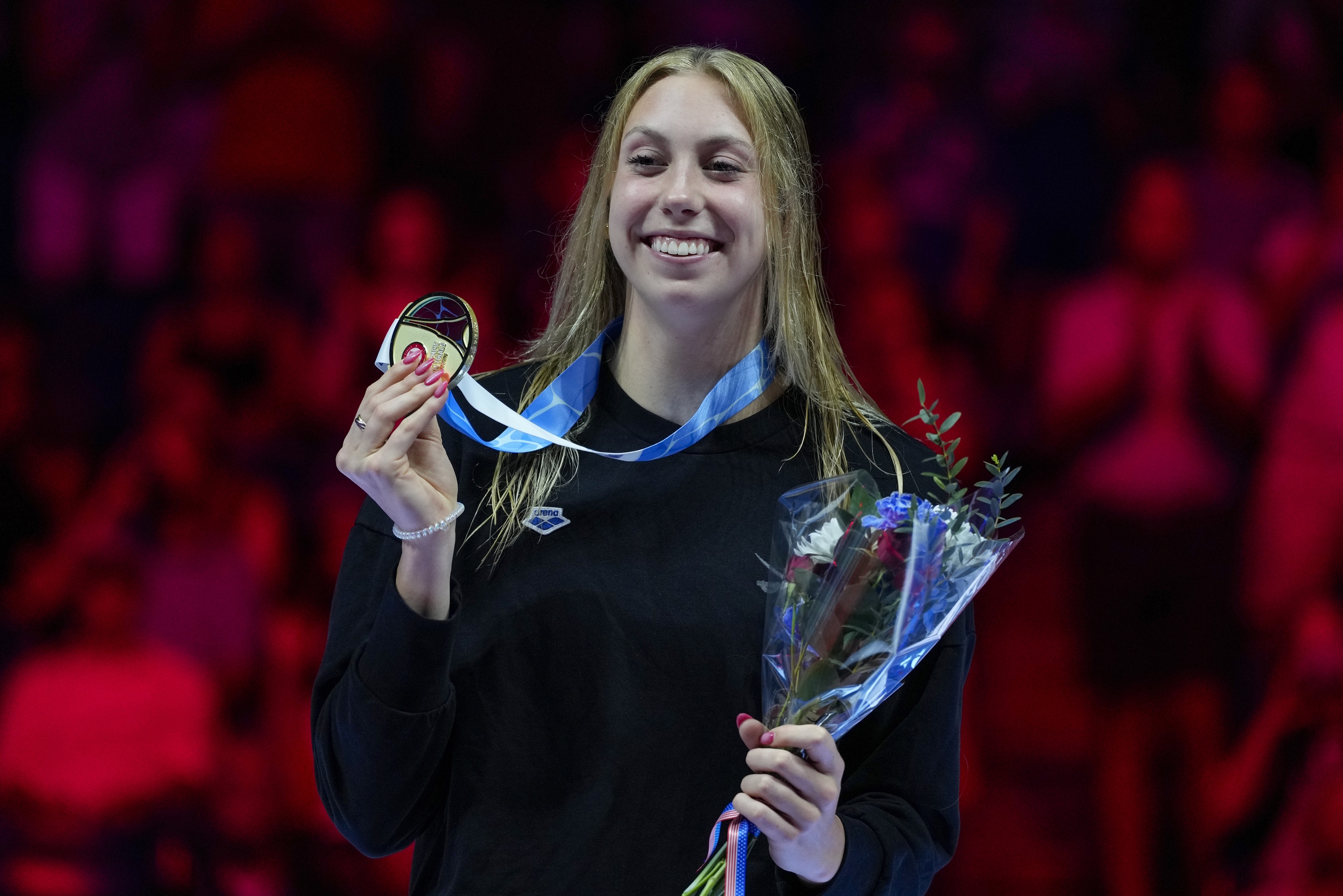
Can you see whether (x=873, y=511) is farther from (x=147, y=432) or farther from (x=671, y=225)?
(x=147, y=432)

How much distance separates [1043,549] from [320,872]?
2243mm

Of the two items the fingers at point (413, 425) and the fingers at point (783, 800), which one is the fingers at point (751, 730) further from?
the fingers at point (413, 425)

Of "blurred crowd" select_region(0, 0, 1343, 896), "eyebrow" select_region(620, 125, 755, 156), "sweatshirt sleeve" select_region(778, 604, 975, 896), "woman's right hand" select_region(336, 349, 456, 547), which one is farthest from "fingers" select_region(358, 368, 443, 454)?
"blurred crowd" select_region(0, 0, 1343, 896)

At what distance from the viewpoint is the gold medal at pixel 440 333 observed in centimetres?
152

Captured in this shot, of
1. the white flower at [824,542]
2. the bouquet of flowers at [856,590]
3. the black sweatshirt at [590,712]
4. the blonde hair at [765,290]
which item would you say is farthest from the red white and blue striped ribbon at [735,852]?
the blonde hair at [765,290]

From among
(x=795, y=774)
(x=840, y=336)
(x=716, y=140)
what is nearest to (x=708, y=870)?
(x=795, y=774)

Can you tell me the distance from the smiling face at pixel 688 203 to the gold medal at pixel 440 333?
205 mm

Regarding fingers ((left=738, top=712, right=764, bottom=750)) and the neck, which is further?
the neck

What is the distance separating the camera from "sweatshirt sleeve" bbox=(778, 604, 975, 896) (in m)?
1.52

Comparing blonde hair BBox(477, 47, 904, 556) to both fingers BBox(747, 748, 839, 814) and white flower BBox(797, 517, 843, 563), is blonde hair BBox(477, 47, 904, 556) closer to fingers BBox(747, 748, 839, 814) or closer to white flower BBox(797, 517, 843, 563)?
white flower BBox(797, 517, 843, 563)

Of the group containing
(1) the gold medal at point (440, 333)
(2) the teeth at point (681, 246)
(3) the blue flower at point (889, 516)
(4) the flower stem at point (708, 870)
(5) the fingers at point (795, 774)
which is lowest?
(4) the flower stem at point (708, 870)

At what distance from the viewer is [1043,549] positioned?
405cm

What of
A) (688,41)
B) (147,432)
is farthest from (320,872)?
(688,41)

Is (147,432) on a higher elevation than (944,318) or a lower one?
lower
